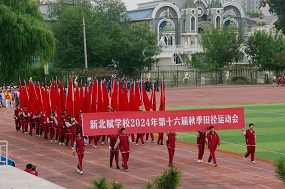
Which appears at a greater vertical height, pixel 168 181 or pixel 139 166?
pixel 168 181

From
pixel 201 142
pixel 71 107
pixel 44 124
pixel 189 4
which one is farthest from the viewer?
pixel 189 4

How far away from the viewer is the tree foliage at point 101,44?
2495 inches

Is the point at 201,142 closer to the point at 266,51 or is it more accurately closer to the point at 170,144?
the point at 170,144

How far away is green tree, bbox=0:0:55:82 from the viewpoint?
31.8m

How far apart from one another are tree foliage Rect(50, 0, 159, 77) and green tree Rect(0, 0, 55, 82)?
28.2 metres

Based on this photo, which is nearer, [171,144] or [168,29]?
[171,144]

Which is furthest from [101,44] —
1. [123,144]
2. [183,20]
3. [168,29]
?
[123,144]

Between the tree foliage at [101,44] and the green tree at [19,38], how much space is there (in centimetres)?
2816

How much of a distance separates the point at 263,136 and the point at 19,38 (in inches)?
493

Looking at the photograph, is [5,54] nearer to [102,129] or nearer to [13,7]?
[13,7]

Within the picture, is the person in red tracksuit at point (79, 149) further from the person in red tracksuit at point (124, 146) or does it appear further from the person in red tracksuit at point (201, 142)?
the person in red tracksuit at point (201, 142)

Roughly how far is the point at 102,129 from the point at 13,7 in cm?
1398

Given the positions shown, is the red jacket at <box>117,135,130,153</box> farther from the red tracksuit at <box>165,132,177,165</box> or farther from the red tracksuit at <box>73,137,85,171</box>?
the red tracksuit at <box>165,132,177,165</box>

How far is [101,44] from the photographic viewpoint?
66.6 m
